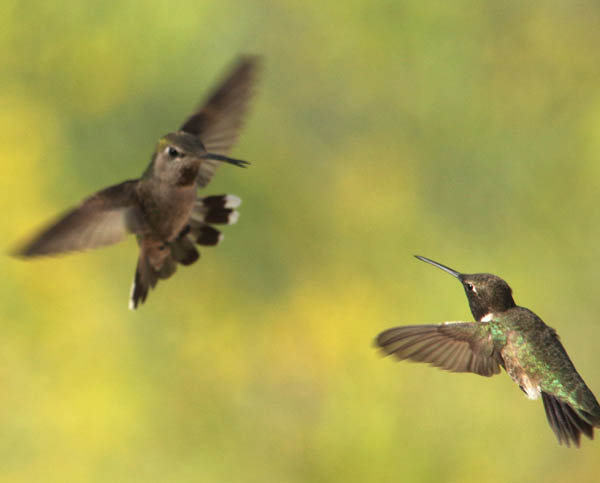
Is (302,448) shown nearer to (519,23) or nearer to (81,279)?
(81,279)

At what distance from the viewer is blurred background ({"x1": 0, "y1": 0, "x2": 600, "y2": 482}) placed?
3.58 meters

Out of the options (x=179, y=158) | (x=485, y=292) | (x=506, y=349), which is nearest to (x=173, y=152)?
(x=179, y=158)

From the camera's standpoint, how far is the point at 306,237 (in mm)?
3965

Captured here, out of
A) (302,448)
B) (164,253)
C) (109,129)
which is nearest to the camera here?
(164,253)

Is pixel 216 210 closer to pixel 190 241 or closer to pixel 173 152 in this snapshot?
pixel 190 241

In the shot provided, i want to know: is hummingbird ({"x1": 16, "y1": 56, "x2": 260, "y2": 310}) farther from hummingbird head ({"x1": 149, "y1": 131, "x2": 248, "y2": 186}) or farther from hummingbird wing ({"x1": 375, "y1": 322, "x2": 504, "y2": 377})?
hummingbird wing ({"x1": 375, "y1": 322, "x2": 504, "y2": 377})

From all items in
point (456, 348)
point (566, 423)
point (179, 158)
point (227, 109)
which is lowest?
point (566, 423)

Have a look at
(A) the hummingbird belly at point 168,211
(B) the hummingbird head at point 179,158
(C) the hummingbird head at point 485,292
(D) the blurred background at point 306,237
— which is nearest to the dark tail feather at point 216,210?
(A) the hummingbird belly at point 168,211

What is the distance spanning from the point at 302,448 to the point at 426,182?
1.42 meters

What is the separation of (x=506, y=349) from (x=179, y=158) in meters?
0.76

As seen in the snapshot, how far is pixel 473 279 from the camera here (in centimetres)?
161

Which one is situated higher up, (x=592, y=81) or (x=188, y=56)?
(x=592, y=81)

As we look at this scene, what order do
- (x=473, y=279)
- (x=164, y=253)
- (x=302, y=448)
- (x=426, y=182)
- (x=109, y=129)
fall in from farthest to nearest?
(x=426, y=182)
(x=109, y=129)
(x=302, y=448)
(x=164, y=253)
(x=473, y=279)

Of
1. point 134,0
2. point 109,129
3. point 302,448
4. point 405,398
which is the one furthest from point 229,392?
point 134,0
